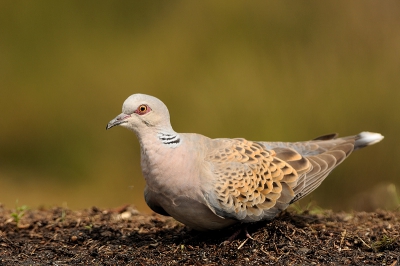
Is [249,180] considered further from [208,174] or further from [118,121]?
[118,121]

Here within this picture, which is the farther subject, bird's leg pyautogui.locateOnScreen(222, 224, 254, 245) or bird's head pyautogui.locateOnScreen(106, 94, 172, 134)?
bird's leg pyautogui.locateOnScreen(222, 224, 254, 245)

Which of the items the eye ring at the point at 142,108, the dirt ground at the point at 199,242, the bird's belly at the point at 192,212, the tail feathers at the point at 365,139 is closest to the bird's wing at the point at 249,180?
the bird's belly at the point at 192,212

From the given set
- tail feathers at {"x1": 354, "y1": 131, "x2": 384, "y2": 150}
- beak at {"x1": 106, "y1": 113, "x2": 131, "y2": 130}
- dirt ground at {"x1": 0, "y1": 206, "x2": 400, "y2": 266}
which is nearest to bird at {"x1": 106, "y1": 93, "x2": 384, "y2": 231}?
beak at {"x1": 106, "y1": 113, "x2": 131, "y2": 130}

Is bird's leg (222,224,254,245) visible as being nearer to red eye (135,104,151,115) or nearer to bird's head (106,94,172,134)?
bird's head (106,94,172,134)

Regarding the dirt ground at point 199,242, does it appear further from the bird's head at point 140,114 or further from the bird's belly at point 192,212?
the bird's head at point 140,114

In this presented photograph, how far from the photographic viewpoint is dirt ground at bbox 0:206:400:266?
14.9 feet

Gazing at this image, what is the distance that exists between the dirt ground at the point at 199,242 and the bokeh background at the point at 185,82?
2.52 m

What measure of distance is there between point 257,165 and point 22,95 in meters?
5.59

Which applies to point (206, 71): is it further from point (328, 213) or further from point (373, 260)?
point (373, 260)

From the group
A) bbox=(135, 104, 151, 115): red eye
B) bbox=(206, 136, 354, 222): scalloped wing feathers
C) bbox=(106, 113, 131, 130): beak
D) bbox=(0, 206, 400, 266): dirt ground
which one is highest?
bbox=(135, 104, 151, 115): red eye

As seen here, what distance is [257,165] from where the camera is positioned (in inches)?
195

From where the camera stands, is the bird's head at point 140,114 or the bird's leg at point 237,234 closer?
the bird's head at point 140,114

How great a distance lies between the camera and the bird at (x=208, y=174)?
4.53m

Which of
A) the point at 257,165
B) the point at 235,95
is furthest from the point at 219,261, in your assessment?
the point at 235,95
